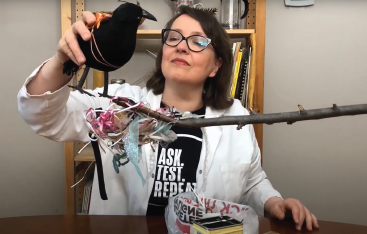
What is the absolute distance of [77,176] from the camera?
5.28ft

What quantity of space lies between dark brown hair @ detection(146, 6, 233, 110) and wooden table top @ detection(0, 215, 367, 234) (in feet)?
1.63

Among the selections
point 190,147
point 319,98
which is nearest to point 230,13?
point 319,98

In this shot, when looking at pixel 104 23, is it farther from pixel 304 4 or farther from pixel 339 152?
pixel 339 152

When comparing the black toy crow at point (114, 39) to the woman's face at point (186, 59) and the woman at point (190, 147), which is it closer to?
the woman at point (190, 147)

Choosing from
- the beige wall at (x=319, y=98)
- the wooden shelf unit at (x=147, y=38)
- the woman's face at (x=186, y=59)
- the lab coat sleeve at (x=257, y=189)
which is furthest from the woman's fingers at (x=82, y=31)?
the beige wall at (x=319, y=98)

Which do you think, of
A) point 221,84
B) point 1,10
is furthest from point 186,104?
point 1,10

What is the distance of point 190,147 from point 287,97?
0.84 meters

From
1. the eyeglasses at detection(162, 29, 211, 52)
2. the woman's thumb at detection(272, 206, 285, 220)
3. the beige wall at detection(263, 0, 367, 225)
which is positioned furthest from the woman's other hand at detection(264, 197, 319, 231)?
the beige wall at detection(263, 0, 367, 225)

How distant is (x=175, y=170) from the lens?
105 cm

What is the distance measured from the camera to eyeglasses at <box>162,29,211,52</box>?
1.04 metres

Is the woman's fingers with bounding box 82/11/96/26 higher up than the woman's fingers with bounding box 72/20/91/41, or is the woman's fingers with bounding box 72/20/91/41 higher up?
the woman's fingers with bounding box 82/11/96/26

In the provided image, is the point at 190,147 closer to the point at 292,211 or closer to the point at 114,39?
the point at 292,211

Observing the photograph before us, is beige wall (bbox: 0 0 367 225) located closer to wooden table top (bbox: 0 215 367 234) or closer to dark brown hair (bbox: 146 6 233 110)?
dark brown hair (bbox: 146 6 233 110)

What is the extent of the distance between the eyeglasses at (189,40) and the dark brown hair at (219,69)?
1.7 inches
